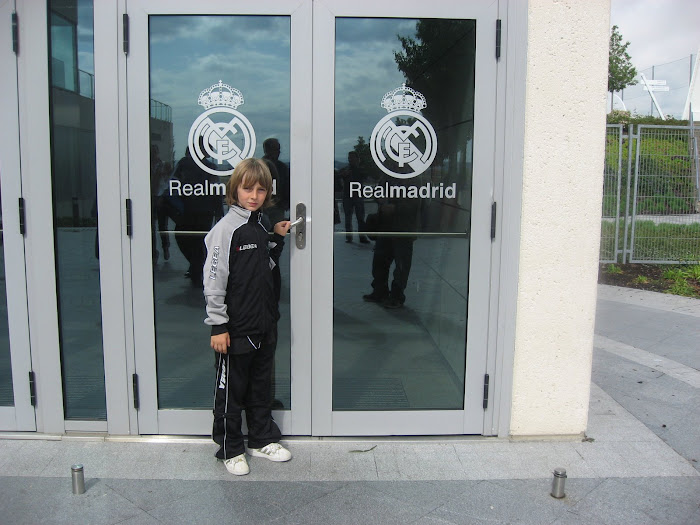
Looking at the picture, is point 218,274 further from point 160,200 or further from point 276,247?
point 160,200

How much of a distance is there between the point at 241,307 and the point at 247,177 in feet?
2.24

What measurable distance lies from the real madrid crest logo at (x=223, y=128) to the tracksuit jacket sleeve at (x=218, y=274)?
21.2 inches

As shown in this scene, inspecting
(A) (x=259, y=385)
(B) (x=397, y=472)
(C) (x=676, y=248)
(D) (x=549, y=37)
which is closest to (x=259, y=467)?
(A) (x=259, y=385)

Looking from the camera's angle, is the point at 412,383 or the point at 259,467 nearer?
the point at 259,467

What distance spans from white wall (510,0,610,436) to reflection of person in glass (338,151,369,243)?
3.11 ft

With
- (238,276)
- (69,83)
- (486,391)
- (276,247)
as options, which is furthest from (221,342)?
(69,83)

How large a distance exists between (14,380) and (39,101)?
5.50ft

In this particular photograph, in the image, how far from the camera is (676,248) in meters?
10.4

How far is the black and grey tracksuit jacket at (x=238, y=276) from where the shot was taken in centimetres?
325

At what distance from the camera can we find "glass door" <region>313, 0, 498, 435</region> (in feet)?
11.9

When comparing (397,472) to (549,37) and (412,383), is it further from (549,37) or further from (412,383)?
(549,37)

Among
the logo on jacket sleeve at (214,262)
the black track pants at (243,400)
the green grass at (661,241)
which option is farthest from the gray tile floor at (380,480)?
the green grass at (661,241)

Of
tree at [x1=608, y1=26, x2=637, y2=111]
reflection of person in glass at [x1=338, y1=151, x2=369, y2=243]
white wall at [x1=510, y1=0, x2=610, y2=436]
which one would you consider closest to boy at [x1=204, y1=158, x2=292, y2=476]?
reflection of person in glass at [x1=338, y1=151, x2=369, y2=243]

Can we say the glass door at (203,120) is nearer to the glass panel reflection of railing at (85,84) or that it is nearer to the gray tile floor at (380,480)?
the glass panel reflection of railing at (85,84)
